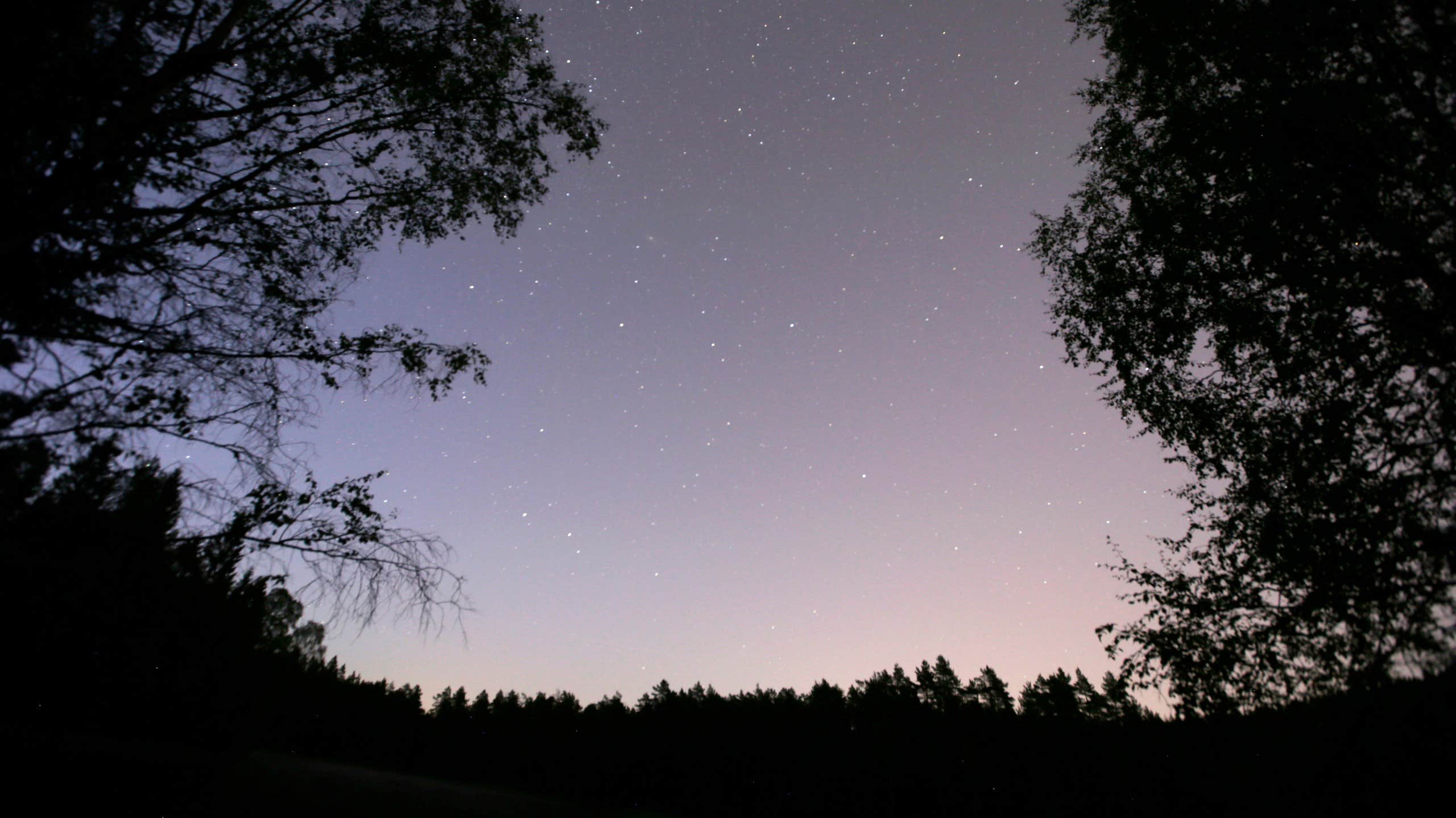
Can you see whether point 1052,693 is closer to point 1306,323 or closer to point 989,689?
point 989,689

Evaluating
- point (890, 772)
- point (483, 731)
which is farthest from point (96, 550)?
point (483, 731)

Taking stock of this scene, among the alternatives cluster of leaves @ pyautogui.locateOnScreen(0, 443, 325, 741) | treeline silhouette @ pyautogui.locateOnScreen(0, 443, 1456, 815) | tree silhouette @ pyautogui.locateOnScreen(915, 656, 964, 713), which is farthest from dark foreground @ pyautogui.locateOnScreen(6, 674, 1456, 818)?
tree silhouette @ pyautogui.locateOnScreen(915, 656, 964, 713)

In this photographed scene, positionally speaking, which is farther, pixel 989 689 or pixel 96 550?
pixel 989 689

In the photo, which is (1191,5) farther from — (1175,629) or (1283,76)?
(1175,629)

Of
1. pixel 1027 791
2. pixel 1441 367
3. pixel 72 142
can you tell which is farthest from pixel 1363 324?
pixel 1027 791

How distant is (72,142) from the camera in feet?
16.3

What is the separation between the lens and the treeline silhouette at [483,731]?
529cm

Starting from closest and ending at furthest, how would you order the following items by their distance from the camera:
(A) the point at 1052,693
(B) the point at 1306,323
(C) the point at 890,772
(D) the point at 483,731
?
(B) the point at 1306,323
(C) the point at 890,772
(D) the point at 483,731
(A) the point at 1052,693

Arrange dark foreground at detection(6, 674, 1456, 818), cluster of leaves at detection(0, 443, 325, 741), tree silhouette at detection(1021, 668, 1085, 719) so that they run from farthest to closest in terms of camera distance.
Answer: tree silhouette at detection(1021, 668, 1085, 719), dark foreground at detection(6, 674, 1456, 818), cluster of leaves at detection(0, 443, 325, 741)

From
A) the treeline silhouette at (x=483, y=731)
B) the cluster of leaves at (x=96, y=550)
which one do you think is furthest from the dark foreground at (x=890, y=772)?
the cluster of leaves at (x=96, y=550)

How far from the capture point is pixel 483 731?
4181 cm

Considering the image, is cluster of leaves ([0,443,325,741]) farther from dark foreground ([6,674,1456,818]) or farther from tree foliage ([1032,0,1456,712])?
tree foliage ([1032,0,1456,712])

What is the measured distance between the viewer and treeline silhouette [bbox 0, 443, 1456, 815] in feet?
17.4

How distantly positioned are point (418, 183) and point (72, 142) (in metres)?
3.65
